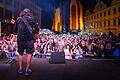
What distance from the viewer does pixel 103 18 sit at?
21781mm

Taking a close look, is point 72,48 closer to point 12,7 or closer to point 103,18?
point 103,18

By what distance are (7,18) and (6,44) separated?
24930mm

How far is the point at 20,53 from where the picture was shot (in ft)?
19.9

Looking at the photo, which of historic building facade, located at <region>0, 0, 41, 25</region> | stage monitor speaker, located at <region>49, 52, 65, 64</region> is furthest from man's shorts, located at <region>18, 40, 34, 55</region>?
historic building facade, located at <region>0, 0, 41, 25</region>

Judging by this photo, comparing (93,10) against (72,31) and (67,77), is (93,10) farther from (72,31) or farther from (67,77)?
(67,77)

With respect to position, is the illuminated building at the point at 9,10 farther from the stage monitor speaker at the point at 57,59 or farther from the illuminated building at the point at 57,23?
the stage monitor speaker at the point at 57,59

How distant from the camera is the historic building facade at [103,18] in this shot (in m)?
19.0

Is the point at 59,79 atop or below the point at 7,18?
below

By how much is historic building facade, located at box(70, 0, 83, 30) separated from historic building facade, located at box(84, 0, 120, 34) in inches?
22.0

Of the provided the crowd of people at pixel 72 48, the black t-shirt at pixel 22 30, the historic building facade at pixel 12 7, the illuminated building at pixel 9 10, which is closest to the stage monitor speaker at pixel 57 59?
the black t-shirt at pixel 22 30

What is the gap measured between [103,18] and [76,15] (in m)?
4.75

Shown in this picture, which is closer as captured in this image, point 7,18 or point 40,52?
point 40,52

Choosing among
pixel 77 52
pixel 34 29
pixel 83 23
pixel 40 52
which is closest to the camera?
pixel 34 29

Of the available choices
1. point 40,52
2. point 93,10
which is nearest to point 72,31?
point 93,10
